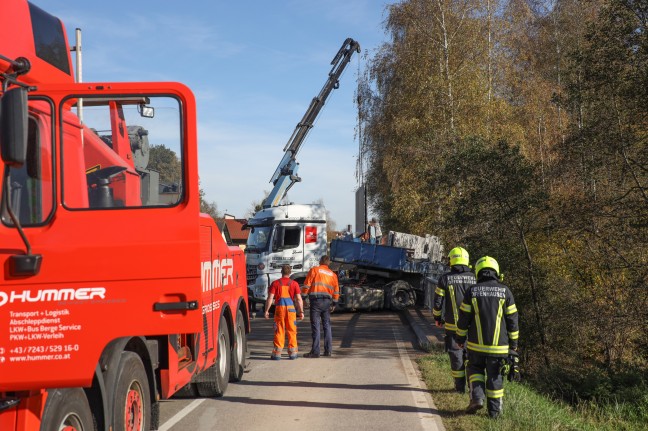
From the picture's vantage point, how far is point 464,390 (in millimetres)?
9383

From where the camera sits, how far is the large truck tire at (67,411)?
4.46 m

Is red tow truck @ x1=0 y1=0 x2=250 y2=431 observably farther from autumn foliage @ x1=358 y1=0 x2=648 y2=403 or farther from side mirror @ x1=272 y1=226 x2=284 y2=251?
side mirror @ x1=272 y1=226 x2=284 y2=251

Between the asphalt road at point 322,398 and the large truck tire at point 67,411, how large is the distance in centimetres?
273

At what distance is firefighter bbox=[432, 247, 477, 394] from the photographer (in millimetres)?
9391

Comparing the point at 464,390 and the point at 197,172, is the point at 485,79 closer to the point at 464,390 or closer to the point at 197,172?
the point at 464,390

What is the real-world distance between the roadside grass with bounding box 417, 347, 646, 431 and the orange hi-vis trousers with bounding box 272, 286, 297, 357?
2352mm

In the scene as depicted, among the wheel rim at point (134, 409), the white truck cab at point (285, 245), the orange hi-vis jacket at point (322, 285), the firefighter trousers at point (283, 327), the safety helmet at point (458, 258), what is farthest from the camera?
the white truck cab at point (285, 245)

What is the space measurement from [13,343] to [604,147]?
13.9 m

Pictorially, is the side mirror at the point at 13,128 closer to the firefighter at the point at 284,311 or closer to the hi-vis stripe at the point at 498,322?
the hi-vis stripe at the point at 498,322

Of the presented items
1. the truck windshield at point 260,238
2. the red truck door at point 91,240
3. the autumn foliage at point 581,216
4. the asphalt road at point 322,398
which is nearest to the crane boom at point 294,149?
the truck windshield at point 260,238

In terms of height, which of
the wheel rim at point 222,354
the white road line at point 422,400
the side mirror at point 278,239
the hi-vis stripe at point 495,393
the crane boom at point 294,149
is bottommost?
the white road line at point 422,400

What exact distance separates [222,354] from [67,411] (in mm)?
4646

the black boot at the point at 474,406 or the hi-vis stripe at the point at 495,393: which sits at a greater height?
the hi-vis stripe at the point at 495,393

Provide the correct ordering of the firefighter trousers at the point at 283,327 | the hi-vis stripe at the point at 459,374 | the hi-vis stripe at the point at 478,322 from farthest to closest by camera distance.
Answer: the firefighter trousers at the point at 283,327
the hi-vis stripe at the point at 459,374
the hi-vis stripe at the point at 478,322
